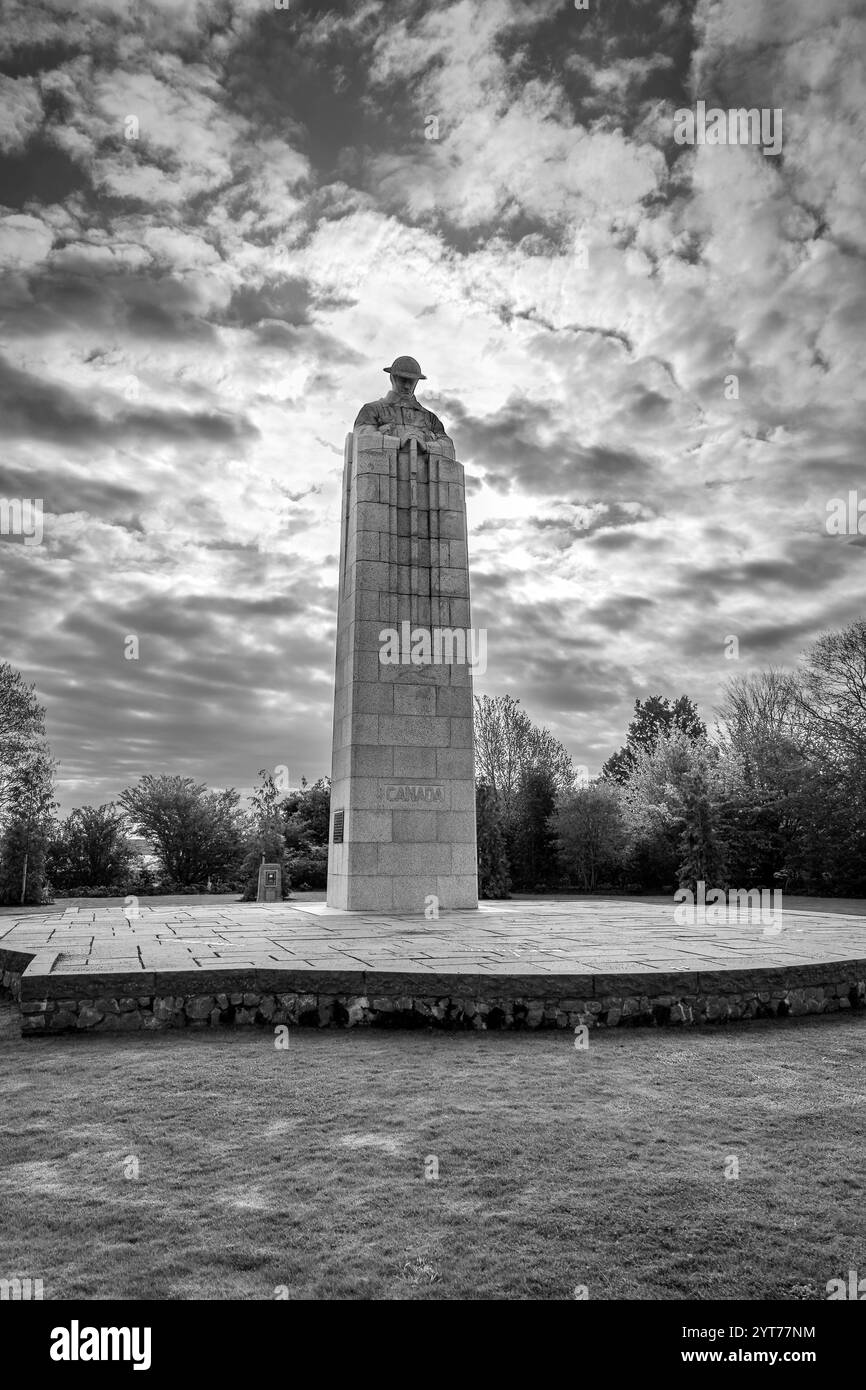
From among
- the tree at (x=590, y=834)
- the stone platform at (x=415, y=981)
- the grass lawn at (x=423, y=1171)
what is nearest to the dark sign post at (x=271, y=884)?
the stone platform at (x=415, y=981)

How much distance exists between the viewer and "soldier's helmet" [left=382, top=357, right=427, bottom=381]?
16734 mm

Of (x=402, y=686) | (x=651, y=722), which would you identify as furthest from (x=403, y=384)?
(x=651, y=722)

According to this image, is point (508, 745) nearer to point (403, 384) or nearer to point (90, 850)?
point (90, 850)

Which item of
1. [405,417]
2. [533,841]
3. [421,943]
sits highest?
[405,417]

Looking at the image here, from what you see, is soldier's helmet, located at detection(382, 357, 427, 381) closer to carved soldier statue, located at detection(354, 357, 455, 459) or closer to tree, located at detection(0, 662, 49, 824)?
carved soldier statue, located at detection(354, 357, 455, 459)

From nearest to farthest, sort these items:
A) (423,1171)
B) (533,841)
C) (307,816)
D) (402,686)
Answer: (423,1171)
(402,686)
(307,816)
(533,841)

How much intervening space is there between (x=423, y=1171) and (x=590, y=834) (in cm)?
2988

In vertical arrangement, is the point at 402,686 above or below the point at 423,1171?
above

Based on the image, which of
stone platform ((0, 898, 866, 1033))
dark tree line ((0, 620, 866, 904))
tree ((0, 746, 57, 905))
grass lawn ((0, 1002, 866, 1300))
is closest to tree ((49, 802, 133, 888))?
dark tree line ((0, 620, 866, 904))

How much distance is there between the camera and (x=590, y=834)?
109 ft

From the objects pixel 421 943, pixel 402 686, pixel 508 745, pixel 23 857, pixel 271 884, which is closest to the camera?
pixel 421 943

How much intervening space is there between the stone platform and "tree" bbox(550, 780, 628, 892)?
23.6 metres

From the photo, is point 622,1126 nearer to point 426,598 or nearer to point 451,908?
point 451,908

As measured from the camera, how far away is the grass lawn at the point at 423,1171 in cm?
334
